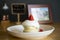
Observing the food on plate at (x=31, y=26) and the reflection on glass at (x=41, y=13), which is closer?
the food on plate at (x=31, y=26)

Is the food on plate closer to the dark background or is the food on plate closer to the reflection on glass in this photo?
the reflection on glass

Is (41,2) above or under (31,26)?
above

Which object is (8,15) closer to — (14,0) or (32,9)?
(14,0)

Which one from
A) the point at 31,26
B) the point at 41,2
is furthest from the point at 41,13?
the point at 31,26

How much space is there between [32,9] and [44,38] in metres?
0.66

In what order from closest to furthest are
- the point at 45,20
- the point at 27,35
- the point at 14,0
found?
the point at 27,35 < the point at 45,20 < the point at 14,0

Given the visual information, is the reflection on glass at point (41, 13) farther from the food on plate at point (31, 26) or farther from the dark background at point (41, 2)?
the food on plate at point (31, 26)

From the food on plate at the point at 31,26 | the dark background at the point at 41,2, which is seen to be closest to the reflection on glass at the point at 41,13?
the dark background at the point at 41,2

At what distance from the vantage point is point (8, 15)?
74.2 inches

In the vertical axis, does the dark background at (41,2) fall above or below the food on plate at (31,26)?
above

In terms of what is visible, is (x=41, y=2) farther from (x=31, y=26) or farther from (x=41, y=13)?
(x=31, y=26)

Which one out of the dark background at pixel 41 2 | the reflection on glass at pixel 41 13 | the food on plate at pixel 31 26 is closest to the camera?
the food on plate at pixel 31 26

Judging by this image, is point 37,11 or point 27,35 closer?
point 27,35

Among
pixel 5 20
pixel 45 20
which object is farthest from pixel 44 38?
pixel 5 20
